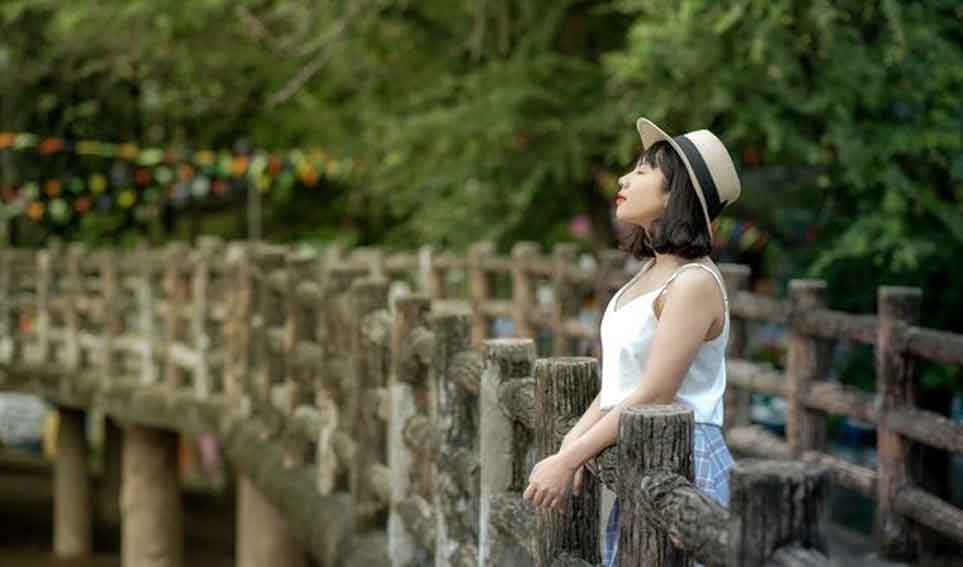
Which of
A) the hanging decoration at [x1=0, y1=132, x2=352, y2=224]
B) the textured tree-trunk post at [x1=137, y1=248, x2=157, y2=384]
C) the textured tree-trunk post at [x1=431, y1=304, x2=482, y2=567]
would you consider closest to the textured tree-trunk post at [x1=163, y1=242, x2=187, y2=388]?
the textured tree-trunk post at [x1=137, y1=248, x2=157, y2=384]

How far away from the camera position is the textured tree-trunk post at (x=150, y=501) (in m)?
13.8

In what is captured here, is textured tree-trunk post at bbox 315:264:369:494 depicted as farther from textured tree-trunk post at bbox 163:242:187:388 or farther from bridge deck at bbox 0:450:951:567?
bridge deck at bbox 0:450:951:567

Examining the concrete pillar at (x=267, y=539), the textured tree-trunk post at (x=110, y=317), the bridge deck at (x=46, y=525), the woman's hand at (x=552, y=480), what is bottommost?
the bridge deck at (x=46, y=525)

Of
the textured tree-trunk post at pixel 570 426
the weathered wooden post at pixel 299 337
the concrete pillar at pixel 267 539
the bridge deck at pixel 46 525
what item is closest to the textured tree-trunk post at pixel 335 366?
the weathered wooden post at pixel 299 337

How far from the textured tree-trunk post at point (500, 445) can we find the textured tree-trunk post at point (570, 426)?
58 cm

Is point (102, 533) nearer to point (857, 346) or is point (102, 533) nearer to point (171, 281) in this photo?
point (171, 281)

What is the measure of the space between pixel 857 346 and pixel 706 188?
6589 millimetres

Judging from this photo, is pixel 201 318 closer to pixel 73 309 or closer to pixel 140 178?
pixel 73 309

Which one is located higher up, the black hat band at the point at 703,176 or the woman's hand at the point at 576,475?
the black hat band at the point at 703,176

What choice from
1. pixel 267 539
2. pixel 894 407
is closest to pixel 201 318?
pixel 267 539

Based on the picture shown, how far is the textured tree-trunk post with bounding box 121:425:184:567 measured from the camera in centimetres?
1377

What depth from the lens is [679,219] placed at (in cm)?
394

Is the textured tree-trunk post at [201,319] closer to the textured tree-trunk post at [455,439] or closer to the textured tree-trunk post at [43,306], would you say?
the textured tree-trunk post at [43,306]

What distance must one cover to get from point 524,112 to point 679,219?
968 cm
